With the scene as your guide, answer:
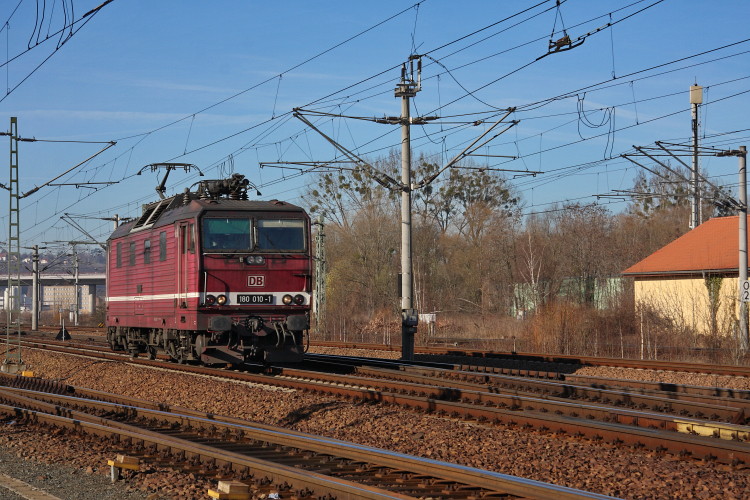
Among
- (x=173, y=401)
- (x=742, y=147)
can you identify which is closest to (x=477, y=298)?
(x=742, y=147)

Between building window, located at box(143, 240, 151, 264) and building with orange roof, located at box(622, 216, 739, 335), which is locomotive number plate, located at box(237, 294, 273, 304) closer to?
building window, located at box(143, 240, 151, 264)

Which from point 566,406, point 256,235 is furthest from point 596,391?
point 256,235

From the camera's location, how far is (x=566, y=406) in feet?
41.2

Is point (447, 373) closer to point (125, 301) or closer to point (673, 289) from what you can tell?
point (125, 301)

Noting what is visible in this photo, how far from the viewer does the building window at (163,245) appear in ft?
64.7

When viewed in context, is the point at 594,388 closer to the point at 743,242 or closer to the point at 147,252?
the point at 147,252

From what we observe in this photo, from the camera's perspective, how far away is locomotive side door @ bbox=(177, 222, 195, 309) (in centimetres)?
1819

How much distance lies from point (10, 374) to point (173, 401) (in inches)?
301

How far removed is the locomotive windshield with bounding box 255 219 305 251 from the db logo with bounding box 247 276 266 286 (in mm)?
614

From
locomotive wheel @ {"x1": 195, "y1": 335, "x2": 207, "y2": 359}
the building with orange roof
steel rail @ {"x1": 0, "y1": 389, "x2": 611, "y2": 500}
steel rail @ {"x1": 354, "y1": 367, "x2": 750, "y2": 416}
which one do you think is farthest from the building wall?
steel rail @ {"x1": 0, "y1": 389, "x2": 611, "y2": 500}

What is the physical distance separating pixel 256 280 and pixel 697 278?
2498 centimetres

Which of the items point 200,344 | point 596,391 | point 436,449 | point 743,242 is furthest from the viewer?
point 743,242

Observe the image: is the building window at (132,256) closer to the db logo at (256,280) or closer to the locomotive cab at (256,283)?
the locomotive cab at (256,283)

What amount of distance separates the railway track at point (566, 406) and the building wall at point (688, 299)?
17136mm
